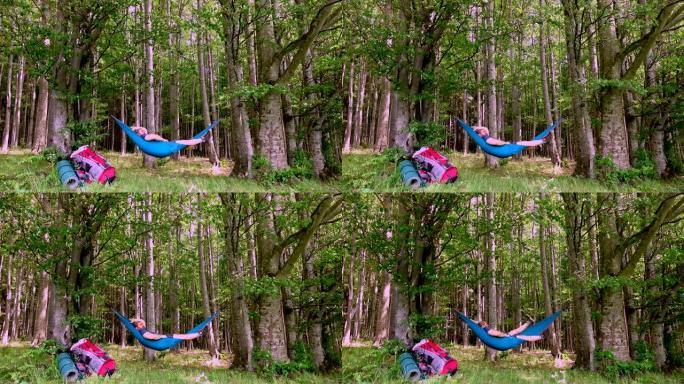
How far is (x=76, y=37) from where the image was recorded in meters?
6.78

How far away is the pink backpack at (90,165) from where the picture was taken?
6516mm

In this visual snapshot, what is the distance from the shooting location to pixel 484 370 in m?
7.12

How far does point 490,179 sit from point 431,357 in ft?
7.71

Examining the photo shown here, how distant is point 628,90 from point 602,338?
12.2 ft

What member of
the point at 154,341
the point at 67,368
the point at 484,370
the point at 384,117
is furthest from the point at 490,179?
the point at 67,368

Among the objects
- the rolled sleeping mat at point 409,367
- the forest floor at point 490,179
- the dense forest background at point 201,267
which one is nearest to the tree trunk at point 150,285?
the dense forest background at point 201,267

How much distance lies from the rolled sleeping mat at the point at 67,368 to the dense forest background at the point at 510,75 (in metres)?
4.51

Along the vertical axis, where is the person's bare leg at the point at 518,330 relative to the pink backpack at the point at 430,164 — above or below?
below

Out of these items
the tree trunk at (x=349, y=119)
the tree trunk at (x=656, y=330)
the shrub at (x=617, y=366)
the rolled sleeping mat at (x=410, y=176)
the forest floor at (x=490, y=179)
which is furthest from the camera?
the tree trunk at (x=656, y=330)

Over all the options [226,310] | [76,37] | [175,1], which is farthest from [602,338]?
[175,1]

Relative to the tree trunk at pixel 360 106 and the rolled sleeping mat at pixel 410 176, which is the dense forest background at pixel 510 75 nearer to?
the tree trunk at pixel 360 106

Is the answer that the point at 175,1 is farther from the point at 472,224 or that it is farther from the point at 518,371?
the point at 518,371

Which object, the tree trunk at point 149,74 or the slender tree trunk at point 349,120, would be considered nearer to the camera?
the slender tree trunk at point 349,120

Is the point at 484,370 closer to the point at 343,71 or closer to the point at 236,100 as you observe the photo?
the point at 343,71
